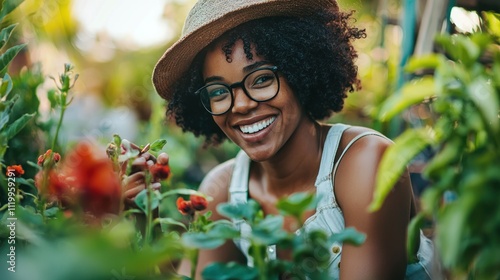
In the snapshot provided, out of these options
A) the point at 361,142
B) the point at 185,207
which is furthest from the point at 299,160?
the point at 185,207

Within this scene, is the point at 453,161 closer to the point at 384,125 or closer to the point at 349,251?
the point at 349,251

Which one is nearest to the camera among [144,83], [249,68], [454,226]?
[454,226]

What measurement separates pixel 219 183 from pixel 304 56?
69 cm

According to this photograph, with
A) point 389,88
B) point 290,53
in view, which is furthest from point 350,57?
point 389,88

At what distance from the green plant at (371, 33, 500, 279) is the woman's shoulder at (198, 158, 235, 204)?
1458 millimetres

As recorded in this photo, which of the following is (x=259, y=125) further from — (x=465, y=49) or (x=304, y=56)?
(x=465, y=49)

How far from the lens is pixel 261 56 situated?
1827 millimetres

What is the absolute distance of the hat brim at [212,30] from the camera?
1.79 m

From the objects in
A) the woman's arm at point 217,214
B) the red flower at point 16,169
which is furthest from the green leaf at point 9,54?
the woman's arm at point 217,214

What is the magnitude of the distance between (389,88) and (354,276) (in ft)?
8.10

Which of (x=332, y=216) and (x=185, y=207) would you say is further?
(x=332, y=216)

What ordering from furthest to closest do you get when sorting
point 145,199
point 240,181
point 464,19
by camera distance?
point 464,19, point 240,181, point 145,199

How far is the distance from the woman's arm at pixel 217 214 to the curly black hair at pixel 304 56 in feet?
0.89

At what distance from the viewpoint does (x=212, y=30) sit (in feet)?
5.92
